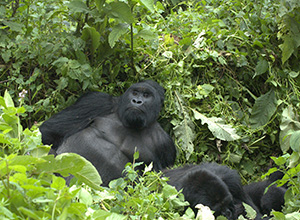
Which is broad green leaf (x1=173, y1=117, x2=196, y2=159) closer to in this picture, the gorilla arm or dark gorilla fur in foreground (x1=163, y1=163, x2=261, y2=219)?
the gorilla arm

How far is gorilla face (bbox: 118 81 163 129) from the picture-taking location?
396 cm

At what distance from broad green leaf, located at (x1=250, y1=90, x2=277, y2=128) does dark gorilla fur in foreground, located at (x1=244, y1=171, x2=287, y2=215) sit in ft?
2.66

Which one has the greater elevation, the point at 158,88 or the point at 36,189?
the point at 36,189

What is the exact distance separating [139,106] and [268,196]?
4.13ft

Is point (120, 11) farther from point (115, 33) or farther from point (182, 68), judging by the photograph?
point (182, 68)

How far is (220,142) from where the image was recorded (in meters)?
4.50

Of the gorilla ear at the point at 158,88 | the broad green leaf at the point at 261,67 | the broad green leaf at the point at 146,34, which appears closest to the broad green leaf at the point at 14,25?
the broad green leaf at the point at 146,34

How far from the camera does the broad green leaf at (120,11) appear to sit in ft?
13.2

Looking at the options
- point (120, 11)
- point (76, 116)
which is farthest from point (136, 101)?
point (120, 11)

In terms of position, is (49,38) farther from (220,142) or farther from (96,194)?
(96,194)

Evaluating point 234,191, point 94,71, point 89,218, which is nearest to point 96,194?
point 89,218

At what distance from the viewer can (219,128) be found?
4.47m

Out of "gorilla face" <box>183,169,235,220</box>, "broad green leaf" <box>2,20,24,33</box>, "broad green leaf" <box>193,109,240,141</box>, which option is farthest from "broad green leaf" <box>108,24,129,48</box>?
"gorilla face" <box>183,169,235,220</box>

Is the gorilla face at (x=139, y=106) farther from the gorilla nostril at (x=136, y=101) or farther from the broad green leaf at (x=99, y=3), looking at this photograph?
the broad green leaf at (x=99, y=3)
